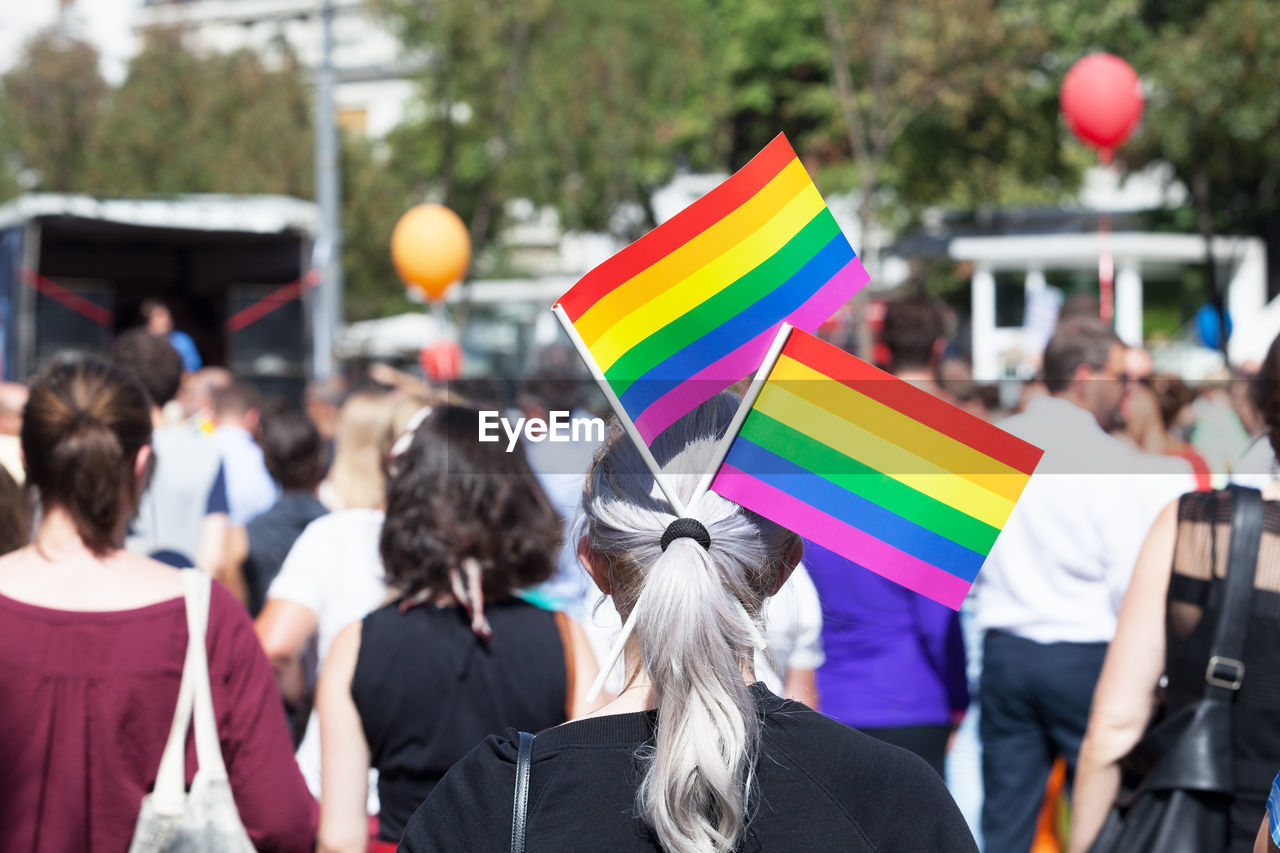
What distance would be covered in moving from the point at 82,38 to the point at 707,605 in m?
24.1

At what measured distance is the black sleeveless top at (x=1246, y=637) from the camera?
2414 mm

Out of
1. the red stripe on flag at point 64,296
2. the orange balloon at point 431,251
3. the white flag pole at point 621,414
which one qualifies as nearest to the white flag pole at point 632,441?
the white flag pole at point 621,414

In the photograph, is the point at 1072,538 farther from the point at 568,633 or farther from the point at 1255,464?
the point at 568,633

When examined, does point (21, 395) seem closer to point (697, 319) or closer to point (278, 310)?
point (697, 319)

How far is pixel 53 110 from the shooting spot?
895 inches

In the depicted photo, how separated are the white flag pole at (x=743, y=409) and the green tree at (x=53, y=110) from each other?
23.4 metres

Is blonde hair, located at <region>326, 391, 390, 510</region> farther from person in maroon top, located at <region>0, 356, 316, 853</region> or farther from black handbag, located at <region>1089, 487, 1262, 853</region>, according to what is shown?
black handbag, located at <region>1089, 487, 1262, 853</region>

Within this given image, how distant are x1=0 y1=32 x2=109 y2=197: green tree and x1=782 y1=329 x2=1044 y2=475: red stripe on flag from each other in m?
23.4

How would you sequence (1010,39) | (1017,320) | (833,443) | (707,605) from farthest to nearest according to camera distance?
(1017,320) → (1010,39) → (833,443) → (707,605)

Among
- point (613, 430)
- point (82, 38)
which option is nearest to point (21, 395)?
point (613, 430)

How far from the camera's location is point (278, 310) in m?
14.1

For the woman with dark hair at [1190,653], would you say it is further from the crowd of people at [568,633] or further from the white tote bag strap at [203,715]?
the white tote bag strap at [203,715]

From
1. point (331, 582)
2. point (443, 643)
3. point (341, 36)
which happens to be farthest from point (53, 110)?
point (341, 36)

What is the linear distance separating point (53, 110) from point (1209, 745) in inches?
943
